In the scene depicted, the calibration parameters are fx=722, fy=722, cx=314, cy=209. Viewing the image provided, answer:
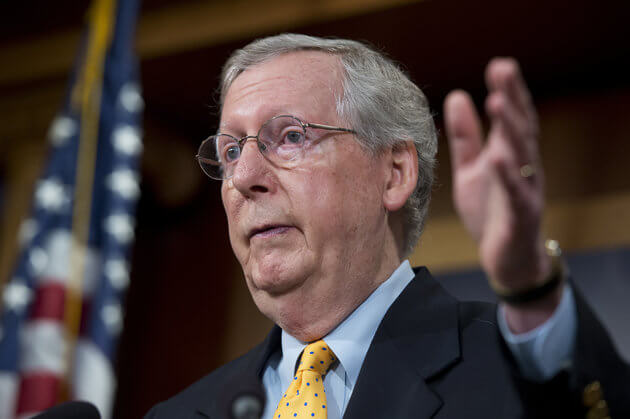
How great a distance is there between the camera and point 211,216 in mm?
4617

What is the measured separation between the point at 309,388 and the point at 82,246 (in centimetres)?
188

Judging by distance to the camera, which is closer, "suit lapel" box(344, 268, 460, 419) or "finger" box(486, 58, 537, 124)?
"finger" box(486, 58, 537, 124)

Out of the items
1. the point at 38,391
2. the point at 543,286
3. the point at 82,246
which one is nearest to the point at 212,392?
the point at 543,286

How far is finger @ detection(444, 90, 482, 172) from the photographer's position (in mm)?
1012

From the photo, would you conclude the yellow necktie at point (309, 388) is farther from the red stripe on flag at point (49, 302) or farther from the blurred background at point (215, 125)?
the blurred background at point (215, 125)

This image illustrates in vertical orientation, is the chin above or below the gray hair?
below

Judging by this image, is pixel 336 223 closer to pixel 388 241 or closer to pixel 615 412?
pixel 388 241

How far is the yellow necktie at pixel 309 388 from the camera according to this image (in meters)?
1.43

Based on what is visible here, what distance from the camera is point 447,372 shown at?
4.59ft

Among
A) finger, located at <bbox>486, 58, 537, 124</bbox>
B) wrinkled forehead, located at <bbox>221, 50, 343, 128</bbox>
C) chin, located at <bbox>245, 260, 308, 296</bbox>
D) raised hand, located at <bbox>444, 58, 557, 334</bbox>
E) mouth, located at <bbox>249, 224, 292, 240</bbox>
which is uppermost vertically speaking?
wrinkled forehead, located at <bbox>221, 50, 343, 128</bbox>

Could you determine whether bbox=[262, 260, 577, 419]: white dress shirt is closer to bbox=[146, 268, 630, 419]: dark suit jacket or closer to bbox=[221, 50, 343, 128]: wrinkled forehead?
bbox=[146, 268, 630, 419]: dark suit jacket

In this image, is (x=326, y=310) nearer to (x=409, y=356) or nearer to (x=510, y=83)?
(x=409, y=356)

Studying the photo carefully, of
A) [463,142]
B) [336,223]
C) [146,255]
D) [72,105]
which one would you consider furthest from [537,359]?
[146,255]

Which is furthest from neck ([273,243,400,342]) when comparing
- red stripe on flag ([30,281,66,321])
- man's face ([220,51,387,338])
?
red stripe on flag ([30,281,66,321])
